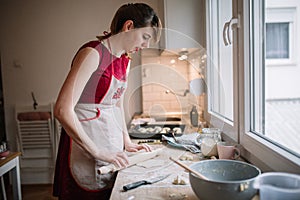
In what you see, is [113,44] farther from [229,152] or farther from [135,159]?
[229,152]

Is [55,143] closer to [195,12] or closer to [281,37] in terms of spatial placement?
[195,12]

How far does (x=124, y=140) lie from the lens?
148cm

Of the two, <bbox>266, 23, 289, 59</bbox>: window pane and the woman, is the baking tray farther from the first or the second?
<bbox>266, 23, 289, 59</bbox>: window pane

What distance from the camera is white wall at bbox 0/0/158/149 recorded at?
3.04 metres

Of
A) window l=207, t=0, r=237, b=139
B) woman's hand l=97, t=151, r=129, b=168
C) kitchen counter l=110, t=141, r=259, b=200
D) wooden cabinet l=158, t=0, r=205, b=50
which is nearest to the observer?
kitchen counter l=110, t=141, r=259, b=200

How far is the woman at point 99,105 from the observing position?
1143mm

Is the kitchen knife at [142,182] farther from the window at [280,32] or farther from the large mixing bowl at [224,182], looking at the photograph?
the window at [280,32]

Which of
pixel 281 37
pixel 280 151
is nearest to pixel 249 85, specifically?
pixel 281 37

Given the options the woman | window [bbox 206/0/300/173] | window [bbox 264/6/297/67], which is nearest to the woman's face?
the woman

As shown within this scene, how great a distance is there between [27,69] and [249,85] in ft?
8.31

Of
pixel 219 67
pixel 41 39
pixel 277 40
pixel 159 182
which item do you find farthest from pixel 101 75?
pixel 41 39

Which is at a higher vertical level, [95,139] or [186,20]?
[186,20]

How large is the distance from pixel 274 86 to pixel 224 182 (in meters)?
0.68

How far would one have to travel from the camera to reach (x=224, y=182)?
0.73 meters
